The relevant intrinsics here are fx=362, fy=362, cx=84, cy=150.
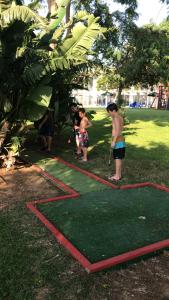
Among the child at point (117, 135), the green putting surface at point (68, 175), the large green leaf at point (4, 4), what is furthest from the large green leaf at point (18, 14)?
the green putting surface at point (68, 175)

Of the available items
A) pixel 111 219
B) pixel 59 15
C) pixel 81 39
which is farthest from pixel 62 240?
pixel 59 15

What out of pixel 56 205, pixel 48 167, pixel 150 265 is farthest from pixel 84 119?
pixel 150 265

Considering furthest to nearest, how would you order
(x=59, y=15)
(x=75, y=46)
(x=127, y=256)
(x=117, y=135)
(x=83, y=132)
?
(x=83, y=132), (x=59, y=15), (x=75, y=46), (x=117, y=135), (x=127, y=256)

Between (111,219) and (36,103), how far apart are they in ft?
13.0

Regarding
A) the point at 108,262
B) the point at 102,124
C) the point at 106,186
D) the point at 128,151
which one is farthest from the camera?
the point at 102,124

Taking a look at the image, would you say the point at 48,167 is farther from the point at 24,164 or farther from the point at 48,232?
the point at 48,232

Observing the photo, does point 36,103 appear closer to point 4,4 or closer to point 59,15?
point 4,4

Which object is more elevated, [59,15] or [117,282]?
[59,15]

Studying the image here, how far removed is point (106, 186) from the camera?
767cm

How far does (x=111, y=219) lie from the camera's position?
5.83 meters

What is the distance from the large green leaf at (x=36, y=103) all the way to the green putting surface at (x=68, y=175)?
137cm

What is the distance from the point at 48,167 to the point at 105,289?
18.3 ft

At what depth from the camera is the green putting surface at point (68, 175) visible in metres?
7.62

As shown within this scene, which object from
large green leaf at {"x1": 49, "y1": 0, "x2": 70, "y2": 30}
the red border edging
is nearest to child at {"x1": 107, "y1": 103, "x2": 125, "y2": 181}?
the red border edging
